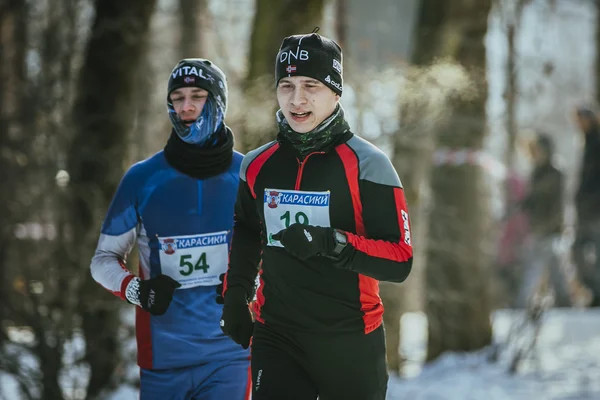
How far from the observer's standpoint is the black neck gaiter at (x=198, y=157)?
4.11 meters

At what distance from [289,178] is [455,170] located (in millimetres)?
6561

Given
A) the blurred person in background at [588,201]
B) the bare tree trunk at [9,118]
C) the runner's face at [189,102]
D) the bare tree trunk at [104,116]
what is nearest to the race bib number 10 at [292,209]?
the runner's face at [189,102]

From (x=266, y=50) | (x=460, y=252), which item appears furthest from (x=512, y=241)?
(x=266, y=50)

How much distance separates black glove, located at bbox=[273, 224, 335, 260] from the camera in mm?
3240

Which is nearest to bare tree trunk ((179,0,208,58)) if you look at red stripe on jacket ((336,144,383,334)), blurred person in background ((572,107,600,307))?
blurred person in background ((572,107,600,307))

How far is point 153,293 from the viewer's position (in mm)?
3881

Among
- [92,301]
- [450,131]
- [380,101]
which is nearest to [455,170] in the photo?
[450,131]

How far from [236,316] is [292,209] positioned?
0.50m

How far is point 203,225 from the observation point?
13.4 ft

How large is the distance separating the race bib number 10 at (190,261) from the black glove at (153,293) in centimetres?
8

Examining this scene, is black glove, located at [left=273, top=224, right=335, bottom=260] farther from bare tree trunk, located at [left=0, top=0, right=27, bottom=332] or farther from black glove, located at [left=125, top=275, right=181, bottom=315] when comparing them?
bare tree trunk, located at [left=0, top=0, right=27, bottom=332]

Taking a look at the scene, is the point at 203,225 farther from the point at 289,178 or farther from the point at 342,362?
the point at 342,362

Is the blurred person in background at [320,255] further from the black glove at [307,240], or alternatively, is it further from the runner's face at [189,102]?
the runner's face at [189,102]

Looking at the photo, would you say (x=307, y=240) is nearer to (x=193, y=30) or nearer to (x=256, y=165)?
(x=256, y=165)
